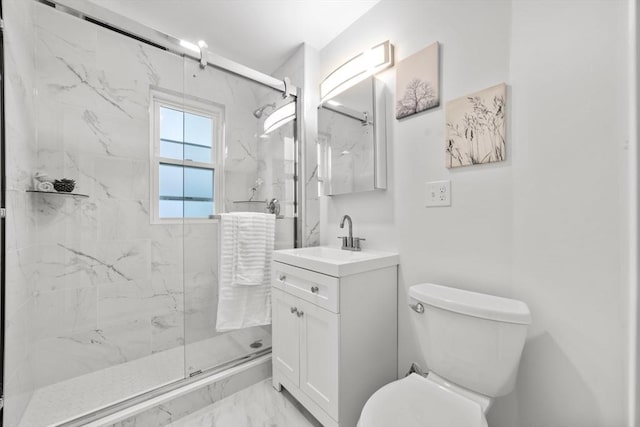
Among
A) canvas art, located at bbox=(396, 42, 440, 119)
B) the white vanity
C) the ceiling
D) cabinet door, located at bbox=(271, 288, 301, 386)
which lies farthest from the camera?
the ceiling

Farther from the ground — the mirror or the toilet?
the mirror

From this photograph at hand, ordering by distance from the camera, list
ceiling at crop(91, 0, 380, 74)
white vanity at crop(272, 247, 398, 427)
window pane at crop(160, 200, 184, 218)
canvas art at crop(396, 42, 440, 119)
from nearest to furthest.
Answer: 1. white vanity at crop(272, 247, 398, 427)
2. canvas art at crop(396, 42, 440, 119)
3. ceiling at crop(91, 0, 380, 74)
4. window pane at crop(160, 200, 184, 218)

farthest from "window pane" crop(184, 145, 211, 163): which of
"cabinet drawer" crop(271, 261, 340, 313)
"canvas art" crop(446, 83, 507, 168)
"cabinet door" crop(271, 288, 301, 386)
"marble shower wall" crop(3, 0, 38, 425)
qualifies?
"canvas art" crop(446, 83, 507, 168)

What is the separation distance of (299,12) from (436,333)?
197 cm

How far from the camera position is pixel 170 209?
197 centimetres

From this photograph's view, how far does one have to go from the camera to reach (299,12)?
1.73 metres

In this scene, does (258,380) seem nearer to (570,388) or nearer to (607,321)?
(570,388)

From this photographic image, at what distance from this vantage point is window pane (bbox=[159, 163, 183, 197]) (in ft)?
5.86

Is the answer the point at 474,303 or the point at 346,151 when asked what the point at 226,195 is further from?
the point at 474,303

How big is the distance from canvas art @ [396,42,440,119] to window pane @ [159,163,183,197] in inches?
55.9

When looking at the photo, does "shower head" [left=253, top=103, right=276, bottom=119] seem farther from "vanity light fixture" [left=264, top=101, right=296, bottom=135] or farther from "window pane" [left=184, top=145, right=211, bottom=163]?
"window pane" [left=184, top=145, right=211, bottom=163]

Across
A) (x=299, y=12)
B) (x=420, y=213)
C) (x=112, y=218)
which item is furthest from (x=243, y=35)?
(x=420, y=213)

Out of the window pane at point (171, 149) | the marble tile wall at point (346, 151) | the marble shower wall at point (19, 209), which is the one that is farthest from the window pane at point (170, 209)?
the marble tile wall at point (346, 151)

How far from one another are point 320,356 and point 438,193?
3.16ft
